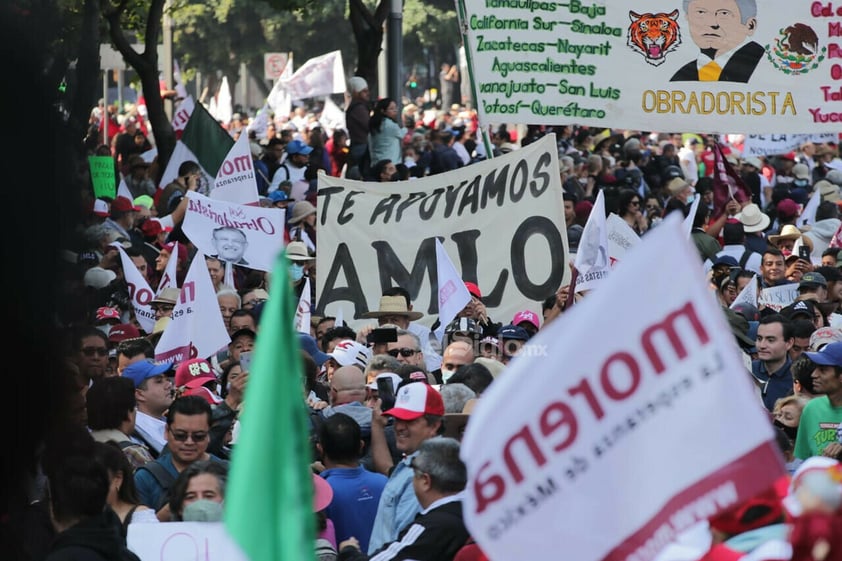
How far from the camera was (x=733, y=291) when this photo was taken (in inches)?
457

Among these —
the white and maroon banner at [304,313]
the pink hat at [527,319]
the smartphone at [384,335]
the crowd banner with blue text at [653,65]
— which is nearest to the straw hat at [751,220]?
the crowd banner with blue text at [653,65]

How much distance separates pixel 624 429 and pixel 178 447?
357cm

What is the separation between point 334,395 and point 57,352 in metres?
4.79

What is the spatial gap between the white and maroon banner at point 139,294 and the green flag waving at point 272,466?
8.44m

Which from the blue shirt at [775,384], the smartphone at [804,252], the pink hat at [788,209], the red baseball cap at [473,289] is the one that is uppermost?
the red baseball cap at [473,289]

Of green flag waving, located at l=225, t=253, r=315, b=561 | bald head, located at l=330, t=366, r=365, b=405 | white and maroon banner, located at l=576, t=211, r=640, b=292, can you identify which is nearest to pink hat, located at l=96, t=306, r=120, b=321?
white and maroon banner, located at l=576, t=211, r=640, b=292

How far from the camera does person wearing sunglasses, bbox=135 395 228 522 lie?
6.43 m

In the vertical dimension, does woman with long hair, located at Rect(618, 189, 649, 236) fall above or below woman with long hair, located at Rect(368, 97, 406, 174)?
below

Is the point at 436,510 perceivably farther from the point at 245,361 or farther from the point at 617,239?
the point at 617,239

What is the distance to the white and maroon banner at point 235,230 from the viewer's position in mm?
11922

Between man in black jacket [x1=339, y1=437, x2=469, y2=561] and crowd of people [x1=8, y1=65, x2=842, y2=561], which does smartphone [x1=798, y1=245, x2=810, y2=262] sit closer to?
crowd of people [x1=8, y1=65, x2=842, y2=561]

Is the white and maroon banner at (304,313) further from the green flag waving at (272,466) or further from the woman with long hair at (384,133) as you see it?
the green flag waving at (272,466)

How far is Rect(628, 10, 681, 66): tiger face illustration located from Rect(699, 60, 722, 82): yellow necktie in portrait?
0.28m

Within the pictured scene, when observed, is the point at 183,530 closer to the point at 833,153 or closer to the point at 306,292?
the point at 306,292
